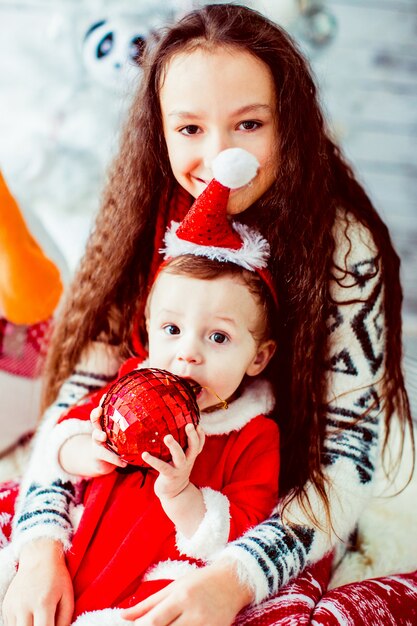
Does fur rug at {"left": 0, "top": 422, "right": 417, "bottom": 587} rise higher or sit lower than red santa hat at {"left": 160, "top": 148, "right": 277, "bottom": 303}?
lower

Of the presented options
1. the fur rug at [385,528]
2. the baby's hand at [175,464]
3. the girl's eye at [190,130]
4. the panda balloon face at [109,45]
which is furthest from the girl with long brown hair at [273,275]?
the panda balloon face at [109,45]

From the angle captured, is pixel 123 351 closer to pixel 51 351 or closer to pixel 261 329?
pixel 51 351

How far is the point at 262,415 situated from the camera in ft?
3.38

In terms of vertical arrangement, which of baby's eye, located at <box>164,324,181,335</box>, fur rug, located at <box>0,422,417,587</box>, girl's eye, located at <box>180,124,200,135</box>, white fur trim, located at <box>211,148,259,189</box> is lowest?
fur rug, located at <box>0,422,417,587</box>

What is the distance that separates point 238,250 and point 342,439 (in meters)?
0.31

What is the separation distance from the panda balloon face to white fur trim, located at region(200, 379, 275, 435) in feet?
3.14

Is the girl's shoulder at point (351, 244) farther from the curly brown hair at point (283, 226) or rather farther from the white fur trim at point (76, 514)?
the white fur trim at point (76, 514)

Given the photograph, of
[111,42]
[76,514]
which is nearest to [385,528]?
[76,514]

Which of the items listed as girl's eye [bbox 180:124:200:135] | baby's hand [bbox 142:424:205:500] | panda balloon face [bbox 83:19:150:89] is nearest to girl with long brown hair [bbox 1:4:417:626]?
girl's eye [bbox 180:124:200:135]

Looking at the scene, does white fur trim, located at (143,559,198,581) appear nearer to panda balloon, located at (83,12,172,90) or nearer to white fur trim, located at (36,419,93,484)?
white fur trim, located at (36,419,93,484)

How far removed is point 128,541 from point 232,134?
54 cm

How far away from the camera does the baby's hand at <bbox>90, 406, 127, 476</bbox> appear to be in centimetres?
87

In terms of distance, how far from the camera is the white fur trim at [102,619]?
861 millimetres

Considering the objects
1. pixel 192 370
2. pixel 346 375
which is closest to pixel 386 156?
pixel 346 375
